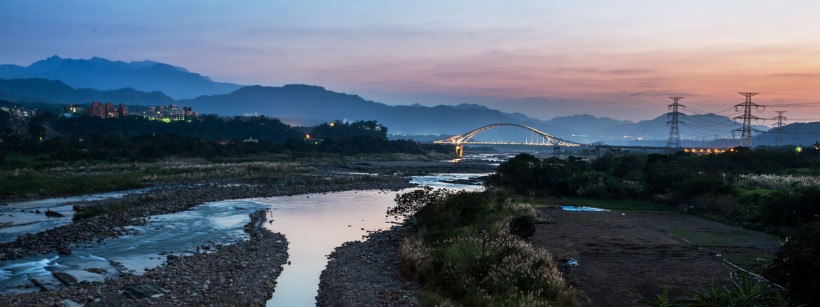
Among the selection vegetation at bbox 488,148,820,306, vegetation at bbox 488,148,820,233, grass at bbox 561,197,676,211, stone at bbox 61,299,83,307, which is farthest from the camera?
grass at bbox 561,197,676,211

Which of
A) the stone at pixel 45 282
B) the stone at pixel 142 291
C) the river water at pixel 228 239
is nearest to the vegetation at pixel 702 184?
the river water at pixel 228 239

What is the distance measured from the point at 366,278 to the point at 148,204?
730 inches

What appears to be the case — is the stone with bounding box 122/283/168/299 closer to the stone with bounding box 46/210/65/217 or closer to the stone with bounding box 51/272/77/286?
the stone with bounding box 51/272/77/286

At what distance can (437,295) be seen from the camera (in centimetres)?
1162

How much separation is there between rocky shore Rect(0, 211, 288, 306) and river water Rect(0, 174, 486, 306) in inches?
19.7

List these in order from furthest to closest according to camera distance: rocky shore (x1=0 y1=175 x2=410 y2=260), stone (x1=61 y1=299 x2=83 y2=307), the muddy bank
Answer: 1. the muddy bank
2. rocky shore (x1=0 y1=175 x2=410 y2=260)
3. stone (x1=61 y1=299 x2=83 y2=307)

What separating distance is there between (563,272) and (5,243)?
16.5 metres

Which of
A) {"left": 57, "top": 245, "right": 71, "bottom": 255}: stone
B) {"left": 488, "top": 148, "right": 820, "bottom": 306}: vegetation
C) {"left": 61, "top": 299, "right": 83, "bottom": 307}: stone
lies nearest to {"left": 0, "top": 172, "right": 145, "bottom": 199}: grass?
{"left": 57, "top": 245, "right": 71, "bottom": 255}: stone

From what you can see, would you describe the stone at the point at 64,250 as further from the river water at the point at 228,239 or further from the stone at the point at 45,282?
the stone at the point at 45,282

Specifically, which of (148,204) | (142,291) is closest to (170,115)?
(148,204)

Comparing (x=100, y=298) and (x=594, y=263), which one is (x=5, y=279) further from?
(x=594, y=263)

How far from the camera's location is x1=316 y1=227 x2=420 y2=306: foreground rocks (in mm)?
11844

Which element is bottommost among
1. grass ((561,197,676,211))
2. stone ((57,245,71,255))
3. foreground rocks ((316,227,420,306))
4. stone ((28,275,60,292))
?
stone ((57,245,71,255))

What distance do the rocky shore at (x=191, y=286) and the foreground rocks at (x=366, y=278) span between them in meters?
1.45
